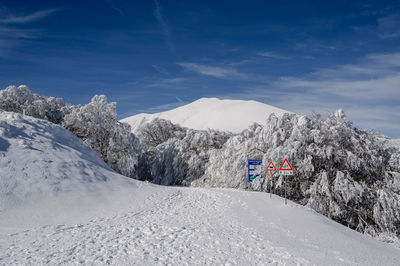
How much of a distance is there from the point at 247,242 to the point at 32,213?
5.59 m

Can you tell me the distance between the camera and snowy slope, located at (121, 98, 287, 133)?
59.8 meters

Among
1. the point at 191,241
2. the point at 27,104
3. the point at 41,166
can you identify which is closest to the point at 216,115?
the point at 27,104

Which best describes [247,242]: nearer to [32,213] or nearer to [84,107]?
[32,213]

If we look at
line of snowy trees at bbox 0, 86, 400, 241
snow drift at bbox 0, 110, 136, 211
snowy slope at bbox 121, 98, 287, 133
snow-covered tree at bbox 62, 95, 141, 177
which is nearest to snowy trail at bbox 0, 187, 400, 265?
snow drift at bbox 0, 110, 136, 211

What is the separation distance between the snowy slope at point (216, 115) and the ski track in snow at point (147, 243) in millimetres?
49297

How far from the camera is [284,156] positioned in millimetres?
13125

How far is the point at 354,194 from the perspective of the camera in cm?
1168

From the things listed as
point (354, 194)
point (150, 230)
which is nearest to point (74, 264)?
point (150, 230)

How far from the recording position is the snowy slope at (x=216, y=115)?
59844 mm

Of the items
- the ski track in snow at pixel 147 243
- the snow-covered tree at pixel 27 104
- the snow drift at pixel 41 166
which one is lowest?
the ski track in snow at pixel 147 243

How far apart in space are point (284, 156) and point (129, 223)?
897cm

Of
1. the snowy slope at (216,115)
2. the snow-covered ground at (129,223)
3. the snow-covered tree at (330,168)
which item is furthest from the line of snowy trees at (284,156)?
the snowy slope at (216,115)

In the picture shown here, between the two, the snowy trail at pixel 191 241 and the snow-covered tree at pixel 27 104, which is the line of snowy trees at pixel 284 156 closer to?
the snow-covered tree at pixel 27 104

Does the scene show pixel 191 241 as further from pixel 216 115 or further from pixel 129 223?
pixel 216 115
